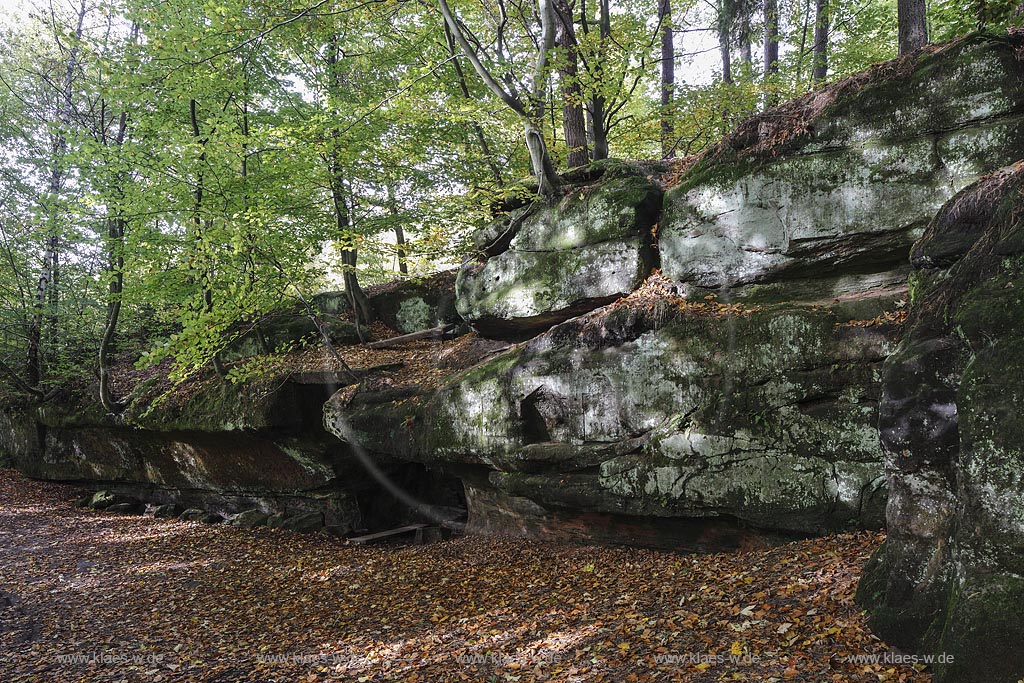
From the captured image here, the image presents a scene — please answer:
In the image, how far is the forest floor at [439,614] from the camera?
5.08 metres

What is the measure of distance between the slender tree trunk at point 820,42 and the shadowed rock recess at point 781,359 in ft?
20.8

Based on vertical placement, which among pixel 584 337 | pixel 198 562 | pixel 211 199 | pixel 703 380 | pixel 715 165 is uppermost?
pixel 211 199

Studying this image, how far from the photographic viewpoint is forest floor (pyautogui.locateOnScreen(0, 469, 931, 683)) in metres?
5.08

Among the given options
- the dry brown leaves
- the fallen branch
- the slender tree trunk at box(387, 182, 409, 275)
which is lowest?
the dry brown leaves

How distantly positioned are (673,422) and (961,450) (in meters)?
4.42

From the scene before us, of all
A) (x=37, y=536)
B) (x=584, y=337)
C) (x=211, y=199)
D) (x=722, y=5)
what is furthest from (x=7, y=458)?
(x=722, y=5)

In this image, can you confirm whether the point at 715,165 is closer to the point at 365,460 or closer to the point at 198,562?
the point at 365,460

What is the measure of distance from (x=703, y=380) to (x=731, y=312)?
3.43ft

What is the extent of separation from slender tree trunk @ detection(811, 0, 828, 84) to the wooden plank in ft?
46.0

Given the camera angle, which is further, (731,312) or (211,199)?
(211,199)

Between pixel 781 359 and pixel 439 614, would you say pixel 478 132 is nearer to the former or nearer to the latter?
pixel 781 359

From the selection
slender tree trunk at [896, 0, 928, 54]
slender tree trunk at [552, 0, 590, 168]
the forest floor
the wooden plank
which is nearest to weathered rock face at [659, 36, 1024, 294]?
slender tree trunk at [896, 0, 928, 54]

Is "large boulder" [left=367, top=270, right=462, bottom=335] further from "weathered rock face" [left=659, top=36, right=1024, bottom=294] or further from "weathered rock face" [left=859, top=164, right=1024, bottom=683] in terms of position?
"weathered rock face" [left=859, top=164, right=1024, bottom=683]

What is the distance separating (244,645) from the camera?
738 centimetres
